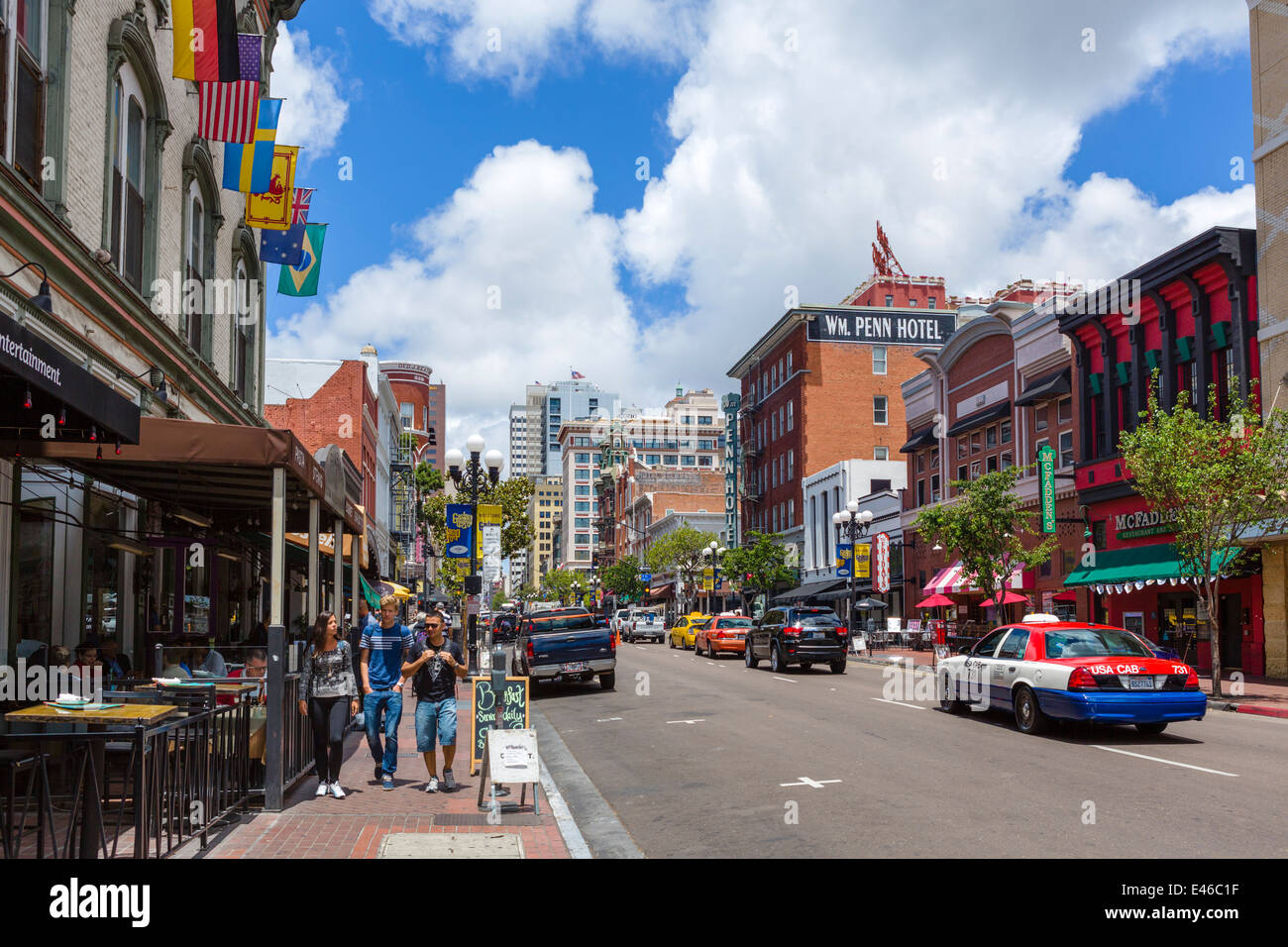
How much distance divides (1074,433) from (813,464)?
30.3m

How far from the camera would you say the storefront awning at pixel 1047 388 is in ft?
120

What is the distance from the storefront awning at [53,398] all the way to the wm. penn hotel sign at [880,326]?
193 feet

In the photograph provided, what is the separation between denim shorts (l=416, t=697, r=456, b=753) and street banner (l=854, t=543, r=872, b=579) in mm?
38297

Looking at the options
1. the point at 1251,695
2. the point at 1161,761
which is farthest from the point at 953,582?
the point at 1161,761

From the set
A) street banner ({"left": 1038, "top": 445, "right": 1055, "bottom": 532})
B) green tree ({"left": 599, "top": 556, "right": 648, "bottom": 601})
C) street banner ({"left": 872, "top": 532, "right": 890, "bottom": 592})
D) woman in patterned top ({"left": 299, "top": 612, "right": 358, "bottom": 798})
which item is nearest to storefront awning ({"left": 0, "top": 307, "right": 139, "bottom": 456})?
woman in patterned top ({"left": 299, "top": 612, "right": 358, "bottom": 798})

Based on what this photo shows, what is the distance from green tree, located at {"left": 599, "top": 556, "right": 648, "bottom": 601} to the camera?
99.3 metres

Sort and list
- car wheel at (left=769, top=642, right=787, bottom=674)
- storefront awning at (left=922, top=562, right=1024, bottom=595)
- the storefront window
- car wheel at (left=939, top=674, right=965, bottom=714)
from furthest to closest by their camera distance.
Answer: storefront awning at (left=922, top=562, right=1024, bottom=595) < car wheel at (left=769, top=642, right=787, bottom=674) < car wheel at (left=939, top=674, right=965, bottom=714) < the storefront window

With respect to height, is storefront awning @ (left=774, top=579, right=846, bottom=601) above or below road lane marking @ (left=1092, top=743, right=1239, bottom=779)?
above

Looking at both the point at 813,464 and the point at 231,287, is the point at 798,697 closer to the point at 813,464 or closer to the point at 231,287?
the point at 231,287

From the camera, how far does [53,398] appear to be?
8.63 m

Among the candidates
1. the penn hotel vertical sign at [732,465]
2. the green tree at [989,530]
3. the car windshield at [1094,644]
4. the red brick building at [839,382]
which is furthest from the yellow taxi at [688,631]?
the penn hotel vertical sign at [732,465]

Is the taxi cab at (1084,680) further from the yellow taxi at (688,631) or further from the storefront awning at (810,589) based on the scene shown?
the storefront awning at (810,589)

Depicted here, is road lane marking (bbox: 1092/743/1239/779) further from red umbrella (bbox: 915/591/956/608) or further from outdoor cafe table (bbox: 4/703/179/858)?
red umbrella (bbox: 915/591/956/608)

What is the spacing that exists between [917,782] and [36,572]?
35.0ft
